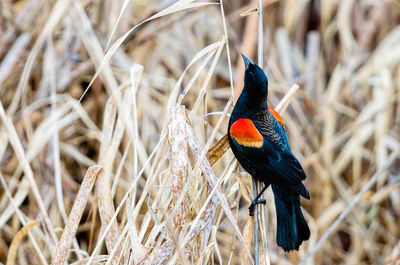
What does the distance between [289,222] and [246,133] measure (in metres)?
0.34

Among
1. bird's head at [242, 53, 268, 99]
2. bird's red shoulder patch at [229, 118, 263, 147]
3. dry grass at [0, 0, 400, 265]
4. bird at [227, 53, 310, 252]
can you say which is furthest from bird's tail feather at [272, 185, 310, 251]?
dry grass at [0, 0, 400, 265]

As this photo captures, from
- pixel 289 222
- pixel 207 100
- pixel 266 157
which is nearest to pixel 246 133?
pixel 266 157

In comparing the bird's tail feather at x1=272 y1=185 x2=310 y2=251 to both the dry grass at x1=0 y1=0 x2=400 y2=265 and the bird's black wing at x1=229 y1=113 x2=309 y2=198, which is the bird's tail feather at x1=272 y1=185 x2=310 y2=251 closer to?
the bird's black wing at x1=229 y1=113 x2=309 y2=198

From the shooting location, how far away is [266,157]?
5.29 ft

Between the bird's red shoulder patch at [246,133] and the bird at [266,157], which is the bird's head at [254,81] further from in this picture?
the bird's red shoulder patch at [246,133]

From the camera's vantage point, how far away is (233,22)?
3.41 m

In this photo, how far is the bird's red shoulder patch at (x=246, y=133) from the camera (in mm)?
1520

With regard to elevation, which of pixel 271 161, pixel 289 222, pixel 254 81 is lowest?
pixel 289 222

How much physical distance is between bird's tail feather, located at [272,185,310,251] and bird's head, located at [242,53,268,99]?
1.12 ft

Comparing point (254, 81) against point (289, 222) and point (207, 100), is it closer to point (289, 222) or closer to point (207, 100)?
point (289, 222)

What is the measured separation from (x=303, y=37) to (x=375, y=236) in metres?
1.49

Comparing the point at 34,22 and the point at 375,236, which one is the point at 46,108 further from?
the point at 375,236

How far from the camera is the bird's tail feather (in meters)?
1.57

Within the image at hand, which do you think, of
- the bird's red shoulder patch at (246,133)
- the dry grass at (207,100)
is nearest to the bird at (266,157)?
the bird's red shoulder patch at (246,133)
